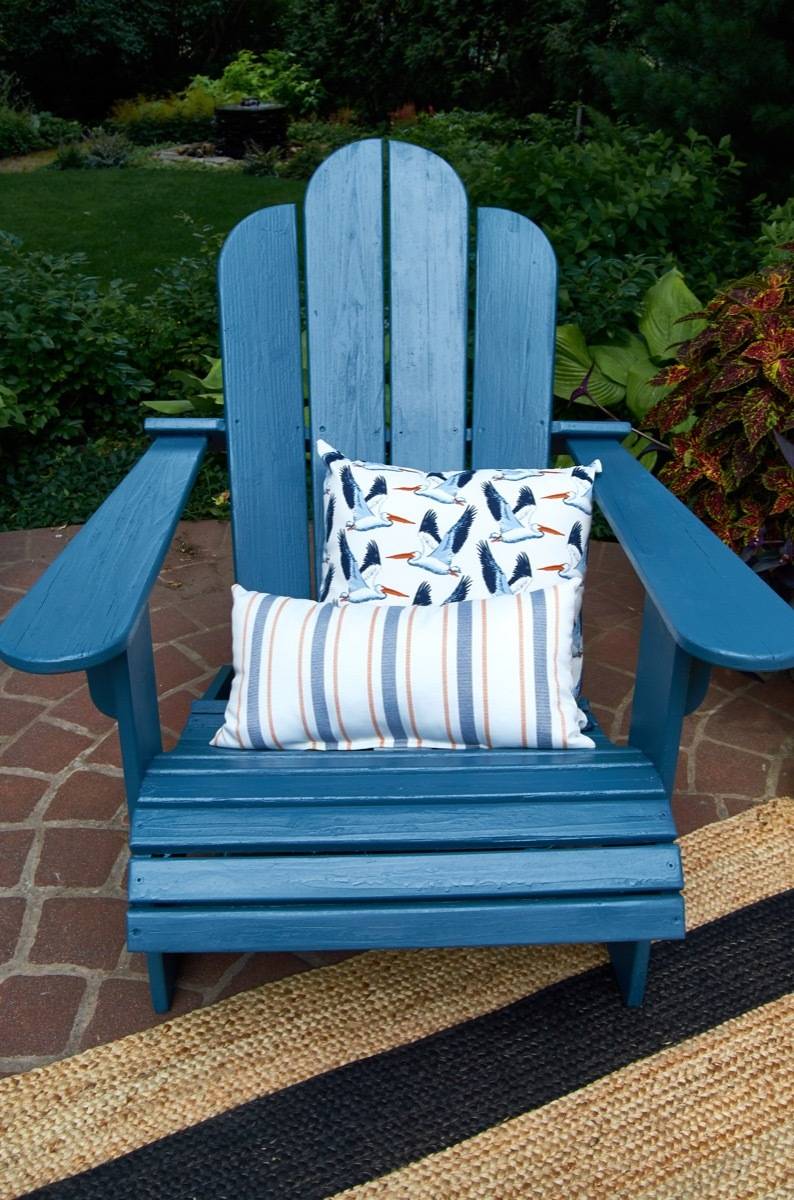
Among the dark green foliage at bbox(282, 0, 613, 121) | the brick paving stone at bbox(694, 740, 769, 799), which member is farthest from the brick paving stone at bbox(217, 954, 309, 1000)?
the dark green foliage at bbox(282, 0, 613, 121)

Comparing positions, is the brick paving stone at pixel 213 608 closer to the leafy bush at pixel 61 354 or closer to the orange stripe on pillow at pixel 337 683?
the leafy bush at pixel 61 354

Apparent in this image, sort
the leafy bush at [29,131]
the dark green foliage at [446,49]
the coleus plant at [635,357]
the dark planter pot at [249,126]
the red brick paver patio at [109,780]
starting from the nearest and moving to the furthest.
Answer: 1. the red brick paver patio at [109,780]
2. the coleus plant at [635,357]
3. the dark green foliage at [446,49]
4. the dark planter pot at [249,126]
5. the leafy bush at [29,131]

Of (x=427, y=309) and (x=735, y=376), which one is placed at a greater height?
(x=427, y=309)

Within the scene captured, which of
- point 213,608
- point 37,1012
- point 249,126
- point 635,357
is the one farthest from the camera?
point 249,126

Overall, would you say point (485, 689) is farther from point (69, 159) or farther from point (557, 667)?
point (69, 159)

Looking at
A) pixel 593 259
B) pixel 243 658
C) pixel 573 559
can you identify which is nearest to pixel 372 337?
pixel 573 559

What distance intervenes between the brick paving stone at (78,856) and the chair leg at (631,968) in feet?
3.00

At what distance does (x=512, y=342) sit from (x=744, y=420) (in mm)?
603

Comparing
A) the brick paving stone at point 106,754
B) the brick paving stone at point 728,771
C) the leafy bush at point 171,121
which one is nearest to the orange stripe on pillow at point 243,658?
the brick paving stone at point 106,754

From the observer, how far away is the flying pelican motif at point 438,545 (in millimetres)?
1801

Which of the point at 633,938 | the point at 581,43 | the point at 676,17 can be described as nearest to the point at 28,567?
Answer: the point at 633,938

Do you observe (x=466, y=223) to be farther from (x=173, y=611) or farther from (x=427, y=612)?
(x=173, y=611)

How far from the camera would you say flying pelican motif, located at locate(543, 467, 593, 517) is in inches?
72.3

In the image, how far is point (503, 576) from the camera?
179cm
